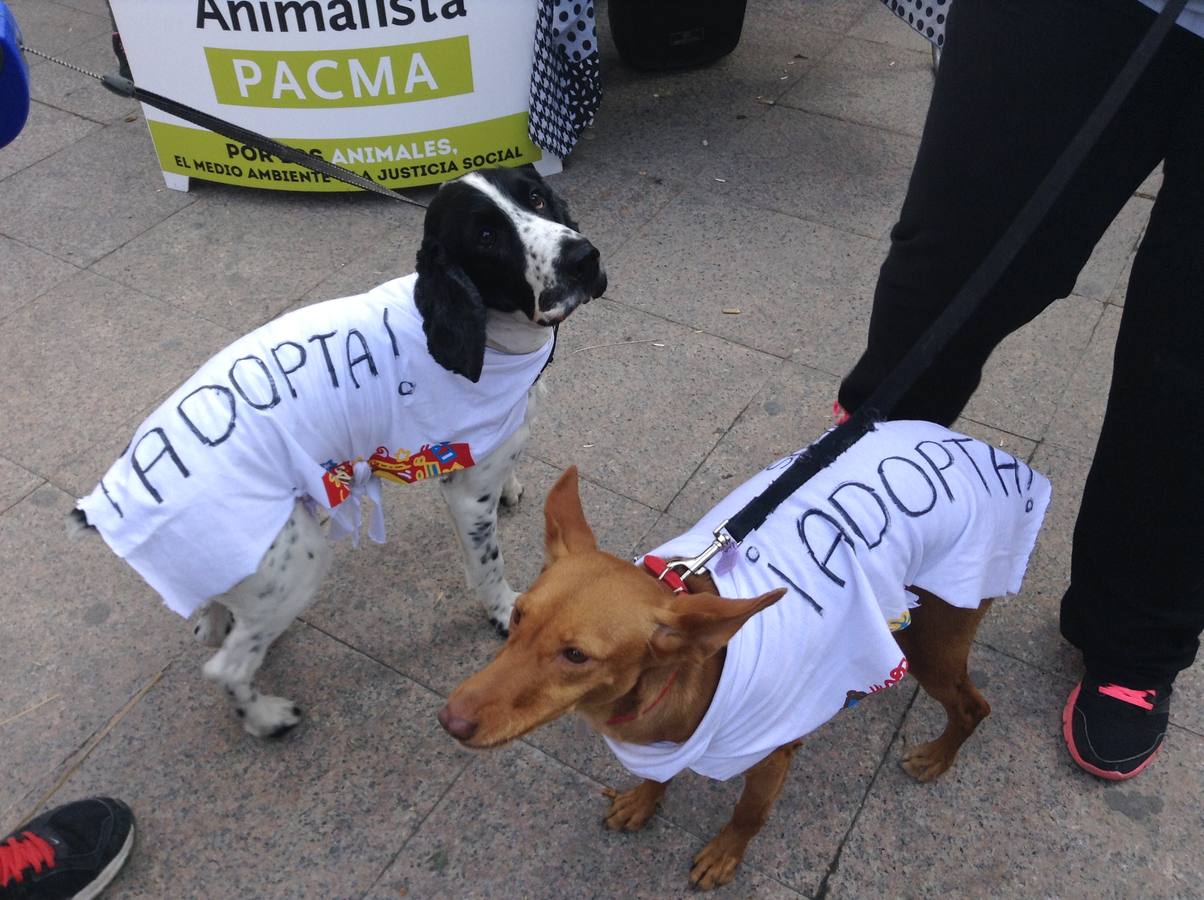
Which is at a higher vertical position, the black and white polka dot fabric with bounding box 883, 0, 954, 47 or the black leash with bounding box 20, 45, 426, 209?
the black leash with bounding box 20, 45, 426, 209

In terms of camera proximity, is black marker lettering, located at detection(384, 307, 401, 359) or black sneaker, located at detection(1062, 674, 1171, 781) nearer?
black marker lettering, located at detection(384, 307, 401, 359)

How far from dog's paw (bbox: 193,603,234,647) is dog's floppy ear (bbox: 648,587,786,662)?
1568 millimetres

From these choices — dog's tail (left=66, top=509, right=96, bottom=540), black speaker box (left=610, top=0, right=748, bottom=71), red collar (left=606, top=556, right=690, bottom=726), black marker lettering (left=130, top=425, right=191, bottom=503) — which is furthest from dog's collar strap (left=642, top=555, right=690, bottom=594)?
black speaker box (left=610, top=0, right=748, bottom=71)

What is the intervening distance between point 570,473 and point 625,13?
4.56 meters

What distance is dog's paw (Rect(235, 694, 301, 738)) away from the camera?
2.68 m

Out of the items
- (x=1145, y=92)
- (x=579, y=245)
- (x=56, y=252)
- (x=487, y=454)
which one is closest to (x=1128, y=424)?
(x=1145, y=92)

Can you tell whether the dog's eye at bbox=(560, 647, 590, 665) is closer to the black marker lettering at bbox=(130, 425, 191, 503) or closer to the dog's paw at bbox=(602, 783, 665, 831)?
the dog's paw at bbox=(602, 783, 665, 831)

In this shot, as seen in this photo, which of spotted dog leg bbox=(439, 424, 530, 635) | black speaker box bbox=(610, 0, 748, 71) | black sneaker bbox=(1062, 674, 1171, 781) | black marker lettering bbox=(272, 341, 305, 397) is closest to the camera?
black marker lettering bbox=(272, 341, 305, 397)

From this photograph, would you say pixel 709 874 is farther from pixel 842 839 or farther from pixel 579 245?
pixel 579 245

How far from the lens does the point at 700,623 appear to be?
1794mm

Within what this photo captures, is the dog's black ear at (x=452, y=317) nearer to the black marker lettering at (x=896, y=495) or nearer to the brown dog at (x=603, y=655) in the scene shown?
the brown dog at (x=603, y=655)

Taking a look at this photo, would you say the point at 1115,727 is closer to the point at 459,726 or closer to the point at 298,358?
the point at 459,726

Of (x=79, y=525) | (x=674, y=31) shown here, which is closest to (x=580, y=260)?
(x=79, y=525)

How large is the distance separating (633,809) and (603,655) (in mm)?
891
